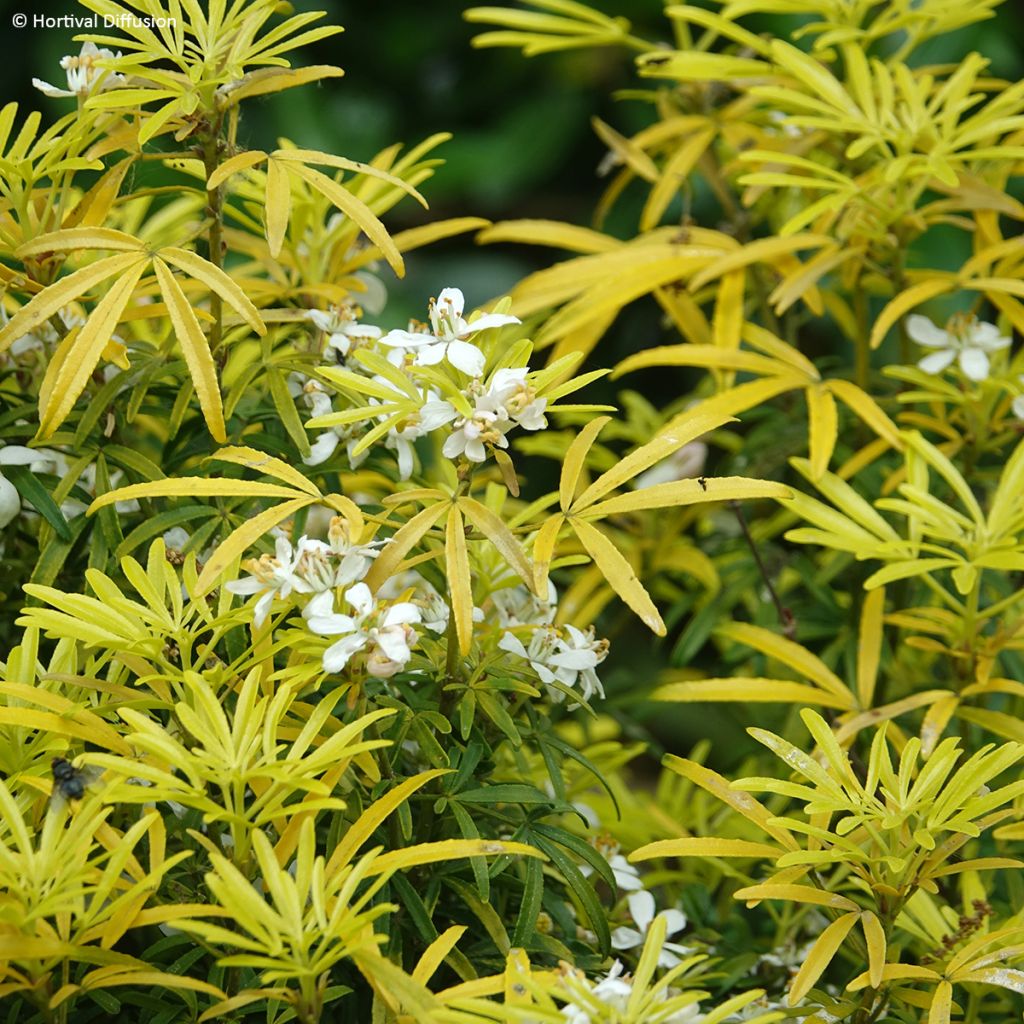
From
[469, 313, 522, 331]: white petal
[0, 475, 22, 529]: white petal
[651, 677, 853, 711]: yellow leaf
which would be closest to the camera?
[469, 313, 522, 331]: white petal

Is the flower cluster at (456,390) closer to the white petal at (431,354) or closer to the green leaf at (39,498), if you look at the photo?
the white petal at (431,354)

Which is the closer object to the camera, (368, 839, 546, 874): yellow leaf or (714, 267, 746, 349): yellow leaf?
(368, 839, 546, 874): yellow leaf

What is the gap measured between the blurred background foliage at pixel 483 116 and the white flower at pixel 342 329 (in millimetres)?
1187

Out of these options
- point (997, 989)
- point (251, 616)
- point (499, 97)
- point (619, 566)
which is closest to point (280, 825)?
point (251, 616)

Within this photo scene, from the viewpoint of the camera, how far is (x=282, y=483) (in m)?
0.79

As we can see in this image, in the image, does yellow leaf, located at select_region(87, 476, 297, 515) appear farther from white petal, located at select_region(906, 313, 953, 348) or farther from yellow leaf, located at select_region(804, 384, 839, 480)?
white petal, located at select_region(906, 313, 953, 348)

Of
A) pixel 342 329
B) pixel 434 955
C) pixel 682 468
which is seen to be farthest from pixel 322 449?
pixel 682 468

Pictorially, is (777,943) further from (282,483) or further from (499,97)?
(499,97)

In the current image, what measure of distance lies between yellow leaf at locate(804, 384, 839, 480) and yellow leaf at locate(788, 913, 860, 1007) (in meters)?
0.32

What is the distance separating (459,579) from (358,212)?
8.9 inches


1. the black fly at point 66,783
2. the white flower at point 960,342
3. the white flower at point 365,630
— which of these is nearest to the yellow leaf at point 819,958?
the white flower at point 365,630

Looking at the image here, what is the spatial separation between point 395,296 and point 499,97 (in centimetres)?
53

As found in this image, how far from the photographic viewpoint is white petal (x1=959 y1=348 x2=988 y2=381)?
900 millimetres

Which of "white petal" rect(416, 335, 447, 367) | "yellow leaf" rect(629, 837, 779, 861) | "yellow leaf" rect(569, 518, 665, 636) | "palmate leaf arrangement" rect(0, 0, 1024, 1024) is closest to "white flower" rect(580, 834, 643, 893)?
"palmate leaf arrangement" rect(0, 0, 1024, 1024)
